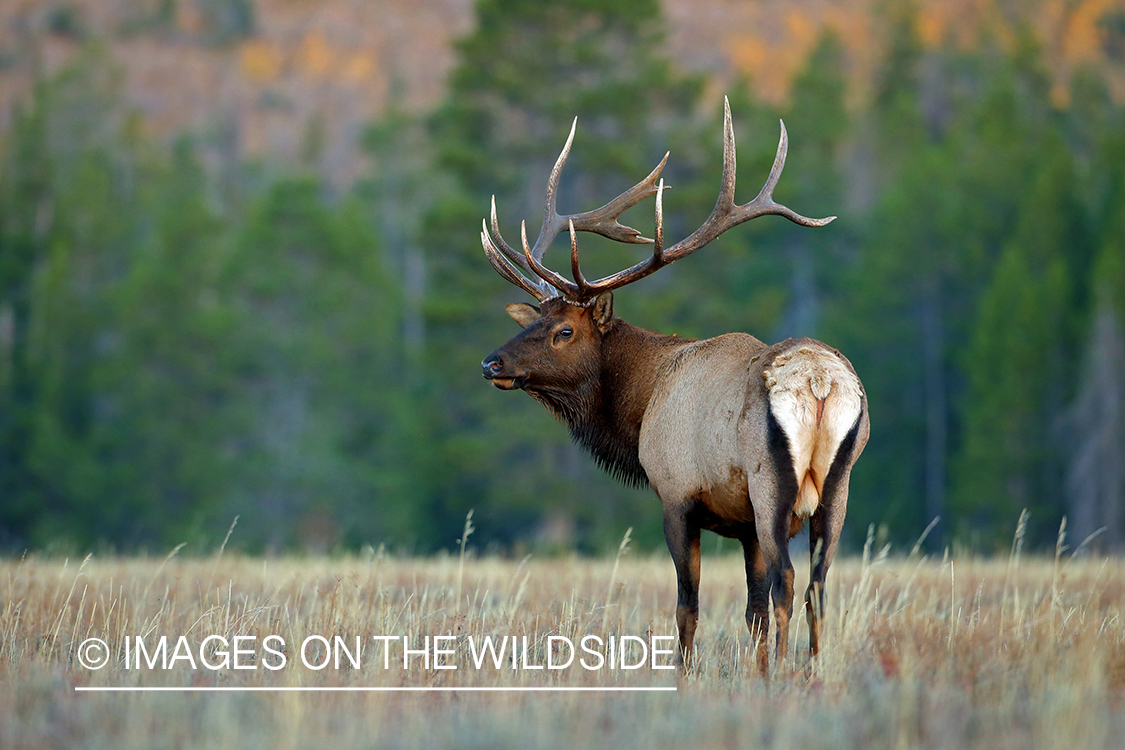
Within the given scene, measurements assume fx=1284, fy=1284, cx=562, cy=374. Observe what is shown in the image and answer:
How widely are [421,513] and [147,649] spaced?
22.3 metres

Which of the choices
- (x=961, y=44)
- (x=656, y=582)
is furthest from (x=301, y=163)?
(x=656, y=582)

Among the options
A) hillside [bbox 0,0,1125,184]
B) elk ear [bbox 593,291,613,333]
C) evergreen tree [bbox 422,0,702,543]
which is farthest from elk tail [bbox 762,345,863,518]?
hillside [bbox 0,0,1125,184]

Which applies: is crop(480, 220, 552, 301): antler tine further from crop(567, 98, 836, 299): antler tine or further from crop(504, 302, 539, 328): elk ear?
crop(567, 98, 836, 299): antler tine

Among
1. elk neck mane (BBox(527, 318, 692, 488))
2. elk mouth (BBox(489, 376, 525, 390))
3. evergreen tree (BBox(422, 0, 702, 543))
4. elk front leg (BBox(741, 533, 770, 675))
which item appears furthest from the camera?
evergreen tree (BBox(422, 0, 702, 543))

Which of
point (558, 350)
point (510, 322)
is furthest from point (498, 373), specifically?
point (510, 322)

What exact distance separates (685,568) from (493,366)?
1948 mm

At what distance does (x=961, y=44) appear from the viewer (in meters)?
65.4

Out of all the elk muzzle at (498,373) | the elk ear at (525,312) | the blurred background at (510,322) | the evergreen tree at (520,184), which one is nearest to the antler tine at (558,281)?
the elk ear at (525,312)

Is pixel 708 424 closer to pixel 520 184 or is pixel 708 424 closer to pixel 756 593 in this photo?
pixel 756 593

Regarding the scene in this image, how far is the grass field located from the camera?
4824 mm

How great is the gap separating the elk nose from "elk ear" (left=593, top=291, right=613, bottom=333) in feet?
2.36

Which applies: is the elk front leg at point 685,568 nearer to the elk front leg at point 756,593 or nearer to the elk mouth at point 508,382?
the elk front leg at point 756,593

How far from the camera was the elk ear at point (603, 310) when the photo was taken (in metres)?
8.44

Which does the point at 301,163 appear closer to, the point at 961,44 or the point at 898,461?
the point at 961,44
